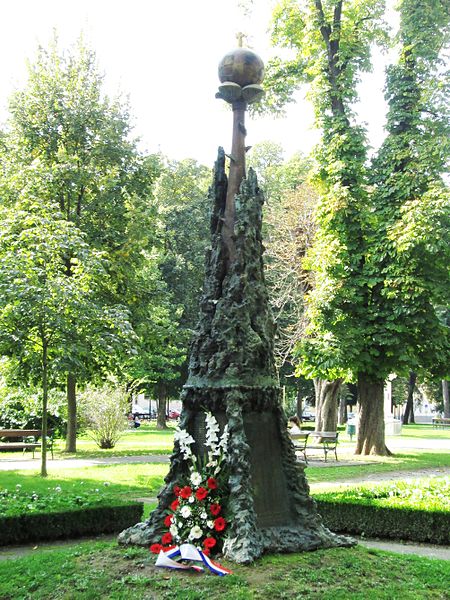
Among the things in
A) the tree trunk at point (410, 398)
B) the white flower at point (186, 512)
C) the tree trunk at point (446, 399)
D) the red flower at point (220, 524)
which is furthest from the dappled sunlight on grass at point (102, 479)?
the tree trunk at point (446, 399)

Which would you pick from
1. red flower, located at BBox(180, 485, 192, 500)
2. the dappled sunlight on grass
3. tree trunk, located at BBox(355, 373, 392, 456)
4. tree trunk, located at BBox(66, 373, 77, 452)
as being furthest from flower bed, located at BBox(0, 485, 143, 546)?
tree trunk, located at BBox(66, 373, 77, 452)

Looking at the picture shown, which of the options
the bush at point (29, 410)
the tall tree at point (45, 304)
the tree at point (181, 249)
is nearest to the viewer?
the tall tree at point (45, 304)

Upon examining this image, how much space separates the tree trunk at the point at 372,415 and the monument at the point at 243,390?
42.4ft

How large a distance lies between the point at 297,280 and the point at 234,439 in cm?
2183

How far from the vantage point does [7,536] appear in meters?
8.55

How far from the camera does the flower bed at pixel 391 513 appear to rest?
8.94 metres

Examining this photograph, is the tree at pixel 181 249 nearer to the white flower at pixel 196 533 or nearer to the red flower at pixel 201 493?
the red flower at pixel 201 493

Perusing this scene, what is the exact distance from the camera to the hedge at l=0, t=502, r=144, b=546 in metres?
8.59

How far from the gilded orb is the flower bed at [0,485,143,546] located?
602cm

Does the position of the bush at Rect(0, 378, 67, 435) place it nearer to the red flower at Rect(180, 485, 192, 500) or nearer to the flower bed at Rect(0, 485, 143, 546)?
the flower bed at Rect(0, 485, 143, 546)

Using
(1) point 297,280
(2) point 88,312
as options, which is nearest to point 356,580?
(2) point 88,312

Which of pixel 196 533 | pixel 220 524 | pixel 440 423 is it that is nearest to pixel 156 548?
pixel 196 533

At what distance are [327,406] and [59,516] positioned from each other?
60.2 ft

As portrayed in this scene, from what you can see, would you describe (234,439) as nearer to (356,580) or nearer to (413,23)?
(356,580)
